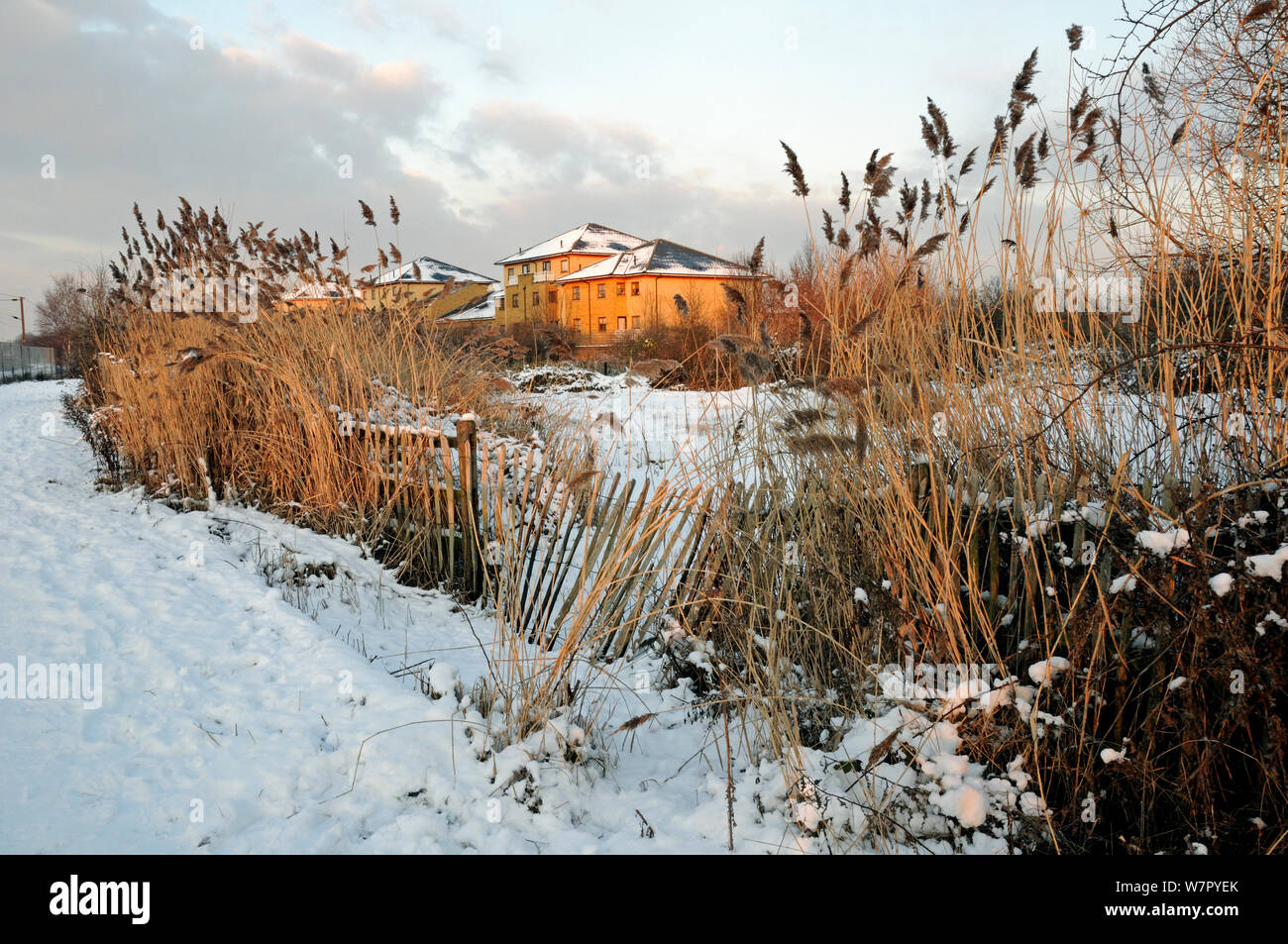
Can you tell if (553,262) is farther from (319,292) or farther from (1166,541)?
(1166,541)

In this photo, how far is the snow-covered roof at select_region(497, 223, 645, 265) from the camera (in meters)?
45.8

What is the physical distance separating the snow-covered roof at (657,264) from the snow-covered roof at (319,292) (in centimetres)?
3253

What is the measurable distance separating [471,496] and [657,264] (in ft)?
121

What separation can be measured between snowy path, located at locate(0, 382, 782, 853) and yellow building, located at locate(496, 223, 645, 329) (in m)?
40.3

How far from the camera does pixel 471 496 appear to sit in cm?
385

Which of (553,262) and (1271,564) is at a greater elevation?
(553,262)

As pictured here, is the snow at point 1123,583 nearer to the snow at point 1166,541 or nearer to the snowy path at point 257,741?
the snow at point 1166,541

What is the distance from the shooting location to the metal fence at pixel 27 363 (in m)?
26.8

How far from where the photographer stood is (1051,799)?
196 centimetres

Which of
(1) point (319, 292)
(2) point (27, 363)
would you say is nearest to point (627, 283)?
(2) point (27, 363)

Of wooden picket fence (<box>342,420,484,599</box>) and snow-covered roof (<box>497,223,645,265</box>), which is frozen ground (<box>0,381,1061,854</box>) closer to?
wooden picket fence (<box>342,420,484,599</box>)
